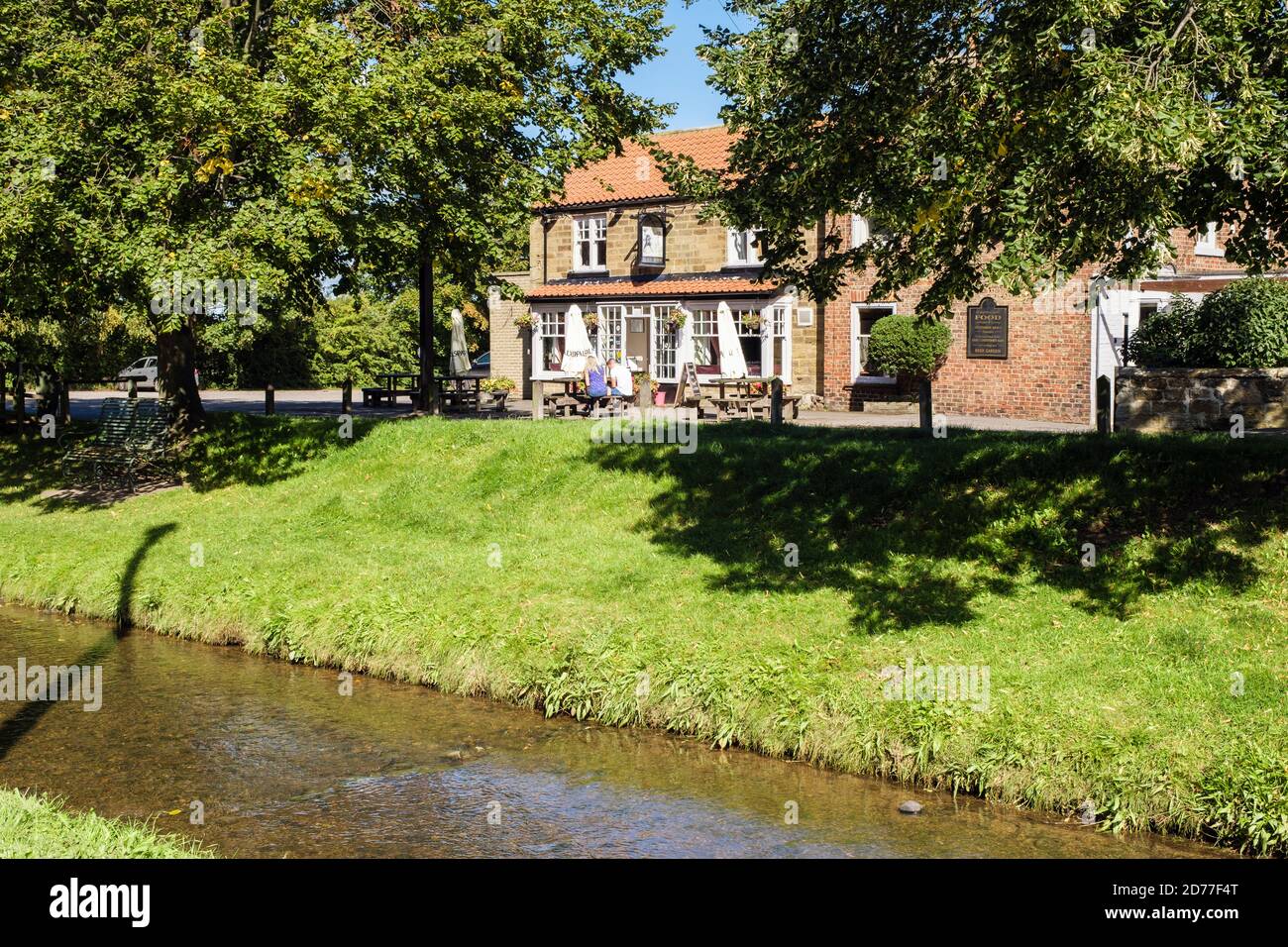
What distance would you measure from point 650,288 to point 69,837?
32.2 meters

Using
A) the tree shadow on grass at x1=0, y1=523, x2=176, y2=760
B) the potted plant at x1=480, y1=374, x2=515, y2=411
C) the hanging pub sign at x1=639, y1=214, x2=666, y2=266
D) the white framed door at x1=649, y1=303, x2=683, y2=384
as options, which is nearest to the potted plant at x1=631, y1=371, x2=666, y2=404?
the white framed door at x1=649, y1=303, x2=683, y2=384

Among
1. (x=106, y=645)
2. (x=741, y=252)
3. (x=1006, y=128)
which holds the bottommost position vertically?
(x=106, y=645)

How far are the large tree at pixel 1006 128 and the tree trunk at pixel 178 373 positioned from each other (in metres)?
13.1

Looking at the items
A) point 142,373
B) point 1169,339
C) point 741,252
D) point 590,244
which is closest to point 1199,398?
point 1169,339

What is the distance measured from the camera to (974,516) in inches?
582

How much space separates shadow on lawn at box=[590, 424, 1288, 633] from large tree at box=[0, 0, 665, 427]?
7000mm

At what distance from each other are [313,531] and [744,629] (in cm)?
810

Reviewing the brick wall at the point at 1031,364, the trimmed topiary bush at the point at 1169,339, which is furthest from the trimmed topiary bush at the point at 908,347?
the trimmed topiary bush at the point at 1169,339

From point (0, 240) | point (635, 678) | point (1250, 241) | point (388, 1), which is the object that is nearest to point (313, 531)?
point (0, 240)

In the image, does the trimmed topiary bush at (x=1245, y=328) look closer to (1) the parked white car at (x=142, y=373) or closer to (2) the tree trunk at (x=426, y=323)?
(2) the tree trunk at (x=426, y=323)

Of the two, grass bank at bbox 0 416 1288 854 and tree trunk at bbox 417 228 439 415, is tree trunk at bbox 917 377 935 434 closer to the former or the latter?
grass bank at bbox 0 416 1288 854

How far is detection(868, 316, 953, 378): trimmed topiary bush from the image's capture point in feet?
102

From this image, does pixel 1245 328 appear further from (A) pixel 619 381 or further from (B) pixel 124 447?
(B) pixel 124 447
